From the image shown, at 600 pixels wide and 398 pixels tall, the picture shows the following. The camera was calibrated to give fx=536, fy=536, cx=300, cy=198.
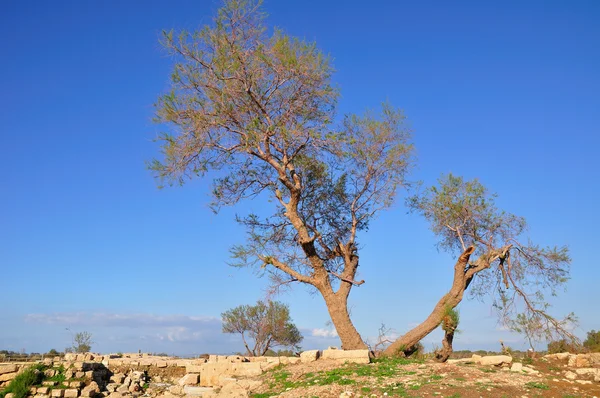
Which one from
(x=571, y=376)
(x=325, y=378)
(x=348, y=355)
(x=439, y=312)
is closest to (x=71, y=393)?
(x=325, y=378)

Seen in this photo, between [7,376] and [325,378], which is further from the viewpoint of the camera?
[7,376]

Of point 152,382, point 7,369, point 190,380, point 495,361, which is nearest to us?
point 495,361

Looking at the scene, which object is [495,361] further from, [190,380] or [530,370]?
[190,380]

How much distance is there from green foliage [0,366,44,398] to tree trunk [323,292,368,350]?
9.64 m

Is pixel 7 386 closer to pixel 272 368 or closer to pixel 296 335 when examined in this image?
pixel 272 368

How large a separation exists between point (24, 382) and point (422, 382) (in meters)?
12.1

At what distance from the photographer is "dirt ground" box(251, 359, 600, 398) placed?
11.8 metres

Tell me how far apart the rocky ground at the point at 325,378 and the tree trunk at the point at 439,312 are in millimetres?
2496

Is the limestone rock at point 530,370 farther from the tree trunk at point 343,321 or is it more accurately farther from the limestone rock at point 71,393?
the limestone rock at point 71,393

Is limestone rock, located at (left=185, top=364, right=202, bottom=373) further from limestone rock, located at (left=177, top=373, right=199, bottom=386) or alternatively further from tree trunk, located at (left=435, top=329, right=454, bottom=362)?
tree trunk, located at (left=435, top=329, right=454, bottom=362)

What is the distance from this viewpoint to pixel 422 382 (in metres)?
12.5

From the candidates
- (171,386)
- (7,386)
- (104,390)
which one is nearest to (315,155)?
(171,386)

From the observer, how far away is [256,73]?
18500 millimetres

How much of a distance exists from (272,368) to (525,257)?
10186 mm
